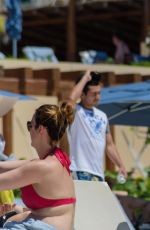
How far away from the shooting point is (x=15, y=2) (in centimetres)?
1739

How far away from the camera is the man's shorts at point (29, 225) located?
421cm

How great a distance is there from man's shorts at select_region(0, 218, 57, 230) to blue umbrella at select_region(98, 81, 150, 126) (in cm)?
355

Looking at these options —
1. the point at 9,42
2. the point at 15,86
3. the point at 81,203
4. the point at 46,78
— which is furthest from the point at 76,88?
the point at 9,42

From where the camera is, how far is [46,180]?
4230 millimetres

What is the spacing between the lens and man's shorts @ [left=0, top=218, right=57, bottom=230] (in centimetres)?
421

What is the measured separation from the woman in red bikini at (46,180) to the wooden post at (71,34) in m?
20.9

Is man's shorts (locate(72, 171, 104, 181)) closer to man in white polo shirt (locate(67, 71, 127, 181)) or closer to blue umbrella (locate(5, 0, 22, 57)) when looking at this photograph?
man in white polo shirt (locate(67, 71, 127, 181))

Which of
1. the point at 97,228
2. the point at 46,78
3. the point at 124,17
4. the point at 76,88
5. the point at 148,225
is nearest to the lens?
the point at 97,228

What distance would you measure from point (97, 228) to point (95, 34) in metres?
24.1

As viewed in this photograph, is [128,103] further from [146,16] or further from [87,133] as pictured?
[146,16]

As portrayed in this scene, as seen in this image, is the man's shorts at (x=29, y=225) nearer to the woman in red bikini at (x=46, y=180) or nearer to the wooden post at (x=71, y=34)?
the woman in red bikini at (x=46, y=180)

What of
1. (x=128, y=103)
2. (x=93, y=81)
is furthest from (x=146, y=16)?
(x=93, y=81)

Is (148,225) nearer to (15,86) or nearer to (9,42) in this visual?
(15,86)

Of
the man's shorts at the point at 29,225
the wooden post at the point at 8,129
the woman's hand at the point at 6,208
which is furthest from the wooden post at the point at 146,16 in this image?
the man's shorts at the point at 29,225
